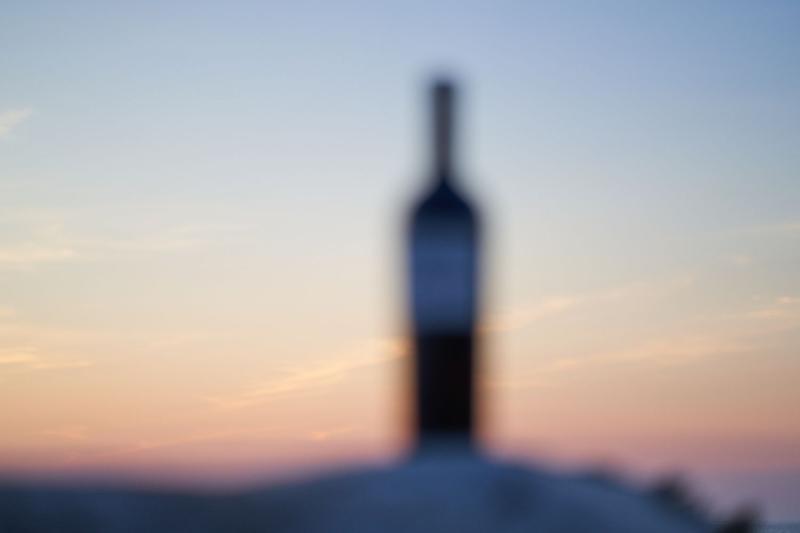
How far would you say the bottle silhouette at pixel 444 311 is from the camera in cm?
1859

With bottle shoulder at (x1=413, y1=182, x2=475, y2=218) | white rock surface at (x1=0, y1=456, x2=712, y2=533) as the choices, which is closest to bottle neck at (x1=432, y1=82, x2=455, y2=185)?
bottle shoulder at (x1=413, y1=182, x2=475, y2=218)

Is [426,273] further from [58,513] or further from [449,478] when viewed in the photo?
[58,513]

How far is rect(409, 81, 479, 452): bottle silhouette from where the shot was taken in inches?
732

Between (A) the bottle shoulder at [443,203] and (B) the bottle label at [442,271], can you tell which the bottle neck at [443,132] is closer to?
(A) the bottle shoulder at [443,203]

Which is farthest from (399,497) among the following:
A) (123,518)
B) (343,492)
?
(123,518)

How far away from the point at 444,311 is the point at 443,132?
9.74ft

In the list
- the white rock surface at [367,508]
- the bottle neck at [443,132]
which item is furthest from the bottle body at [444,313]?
the white rock surface at [367,508]

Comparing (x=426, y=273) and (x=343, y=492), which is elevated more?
(x=426, y=273)

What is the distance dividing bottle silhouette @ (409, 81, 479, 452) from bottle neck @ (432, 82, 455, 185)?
0.18 meters

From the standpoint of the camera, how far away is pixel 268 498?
15805 millimetres

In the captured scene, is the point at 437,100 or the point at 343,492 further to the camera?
the point at 437,100

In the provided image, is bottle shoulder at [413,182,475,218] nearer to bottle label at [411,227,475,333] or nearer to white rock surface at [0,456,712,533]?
bottle label at [411,227,475,333]

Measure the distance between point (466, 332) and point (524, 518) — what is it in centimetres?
457

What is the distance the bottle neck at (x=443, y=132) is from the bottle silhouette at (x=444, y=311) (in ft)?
0.61
